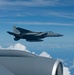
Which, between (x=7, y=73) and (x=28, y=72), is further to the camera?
(x=28, y=72)

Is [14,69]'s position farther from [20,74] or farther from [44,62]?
[44,62]

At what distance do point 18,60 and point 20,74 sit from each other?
0.08m

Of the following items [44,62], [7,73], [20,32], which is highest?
[20,32]

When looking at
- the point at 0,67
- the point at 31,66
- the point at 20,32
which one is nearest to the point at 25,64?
the point at 31,66

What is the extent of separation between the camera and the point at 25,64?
1090 millimetres

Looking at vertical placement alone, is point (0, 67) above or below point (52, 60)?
below

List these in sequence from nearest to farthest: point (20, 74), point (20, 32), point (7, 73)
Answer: point (7, 73) → point (20, 74) → point (20, 32)

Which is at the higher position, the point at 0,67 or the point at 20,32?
the point at 20,32

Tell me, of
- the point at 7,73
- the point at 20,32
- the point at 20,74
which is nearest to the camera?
the point at 7,73

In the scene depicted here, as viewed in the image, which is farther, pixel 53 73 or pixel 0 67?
pixel 53 73

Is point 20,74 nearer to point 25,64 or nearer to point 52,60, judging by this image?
point 25,64

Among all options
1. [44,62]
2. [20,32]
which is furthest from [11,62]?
[20,32]

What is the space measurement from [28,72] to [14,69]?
2.4 inches

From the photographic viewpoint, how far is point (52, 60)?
1.13 metres
